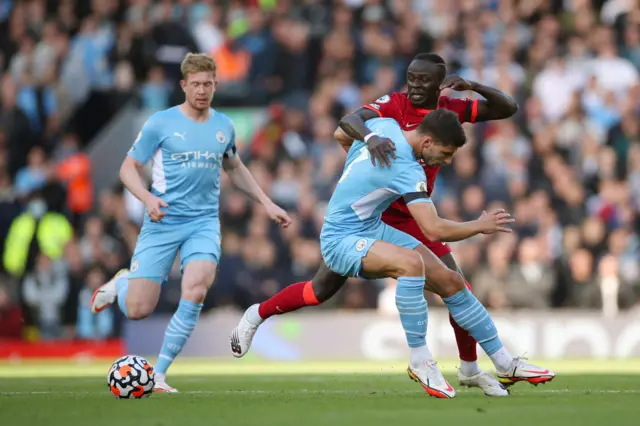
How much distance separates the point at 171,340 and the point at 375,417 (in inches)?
112

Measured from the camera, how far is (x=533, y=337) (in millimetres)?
15633

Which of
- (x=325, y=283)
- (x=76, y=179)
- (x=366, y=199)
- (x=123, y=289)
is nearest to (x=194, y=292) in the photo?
(x=123, y=289)

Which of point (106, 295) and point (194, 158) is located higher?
point (194, 158)

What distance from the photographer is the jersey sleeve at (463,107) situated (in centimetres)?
907

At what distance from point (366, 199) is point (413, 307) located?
2.65ft

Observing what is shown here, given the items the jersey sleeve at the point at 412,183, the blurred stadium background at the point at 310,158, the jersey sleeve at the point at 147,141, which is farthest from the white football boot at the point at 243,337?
the blurred stadium background at the point at 310,158

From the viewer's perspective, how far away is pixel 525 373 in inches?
327

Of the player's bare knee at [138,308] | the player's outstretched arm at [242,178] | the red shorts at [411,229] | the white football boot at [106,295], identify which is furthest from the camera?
the white football boot at [106,295]

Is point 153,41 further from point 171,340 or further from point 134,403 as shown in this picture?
point 134,403

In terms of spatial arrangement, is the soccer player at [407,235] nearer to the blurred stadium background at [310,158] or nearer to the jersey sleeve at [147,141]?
the jersey sleeve at [147,141]

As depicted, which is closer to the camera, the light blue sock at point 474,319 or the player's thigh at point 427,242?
the light blue sock at point 474,319

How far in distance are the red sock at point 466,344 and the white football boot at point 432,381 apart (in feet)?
2.44

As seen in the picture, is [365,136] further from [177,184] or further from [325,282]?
[177,184]

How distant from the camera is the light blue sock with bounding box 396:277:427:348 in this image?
8039 mm
